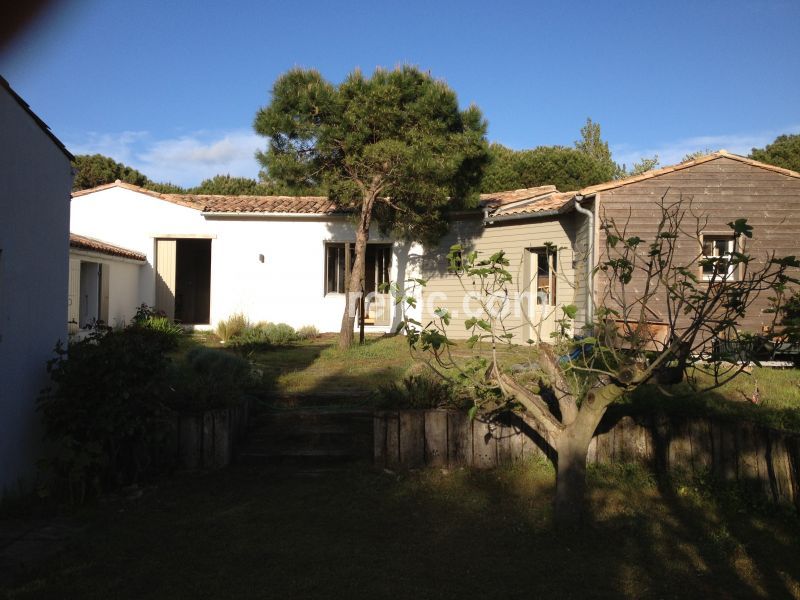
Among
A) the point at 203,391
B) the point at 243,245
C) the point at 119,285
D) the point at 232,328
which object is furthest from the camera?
the point at 243,245

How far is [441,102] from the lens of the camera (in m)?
11.4

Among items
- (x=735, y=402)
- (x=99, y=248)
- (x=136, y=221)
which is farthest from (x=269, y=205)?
(x=735, y=402)

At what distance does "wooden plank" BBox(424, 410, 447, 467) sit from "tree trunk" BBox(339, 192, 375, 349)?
636 centimetres

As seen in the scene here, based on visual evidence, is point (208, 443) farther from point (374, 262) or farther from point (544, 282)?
point (374, 262)

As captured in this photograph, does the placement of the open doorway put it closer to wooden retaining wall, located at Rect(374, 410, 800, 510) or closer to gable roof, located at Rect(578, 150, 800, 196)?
gable roof, located at Rect(578, 150, 800, 196)

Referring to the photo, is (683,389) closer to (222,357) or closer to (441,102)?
(222,357)

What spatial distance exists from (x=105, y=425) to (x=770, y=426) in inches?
198

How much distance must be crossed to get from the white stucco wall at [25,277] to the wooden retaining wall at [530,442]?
273 cm

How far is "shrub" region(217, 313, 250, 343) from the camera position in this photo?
44.5 ft

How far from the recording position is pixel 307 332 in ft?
47.6

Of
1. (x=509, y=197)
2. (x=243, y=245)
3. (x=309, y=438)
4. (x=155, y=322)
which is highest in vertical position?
(x=509, y=197)

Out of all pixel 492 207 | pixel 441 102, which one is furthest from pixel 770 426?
pixel 492 207

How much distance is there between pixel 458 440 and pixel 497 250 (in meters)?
9.00

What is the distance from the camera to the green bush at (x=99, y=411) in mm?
4891
